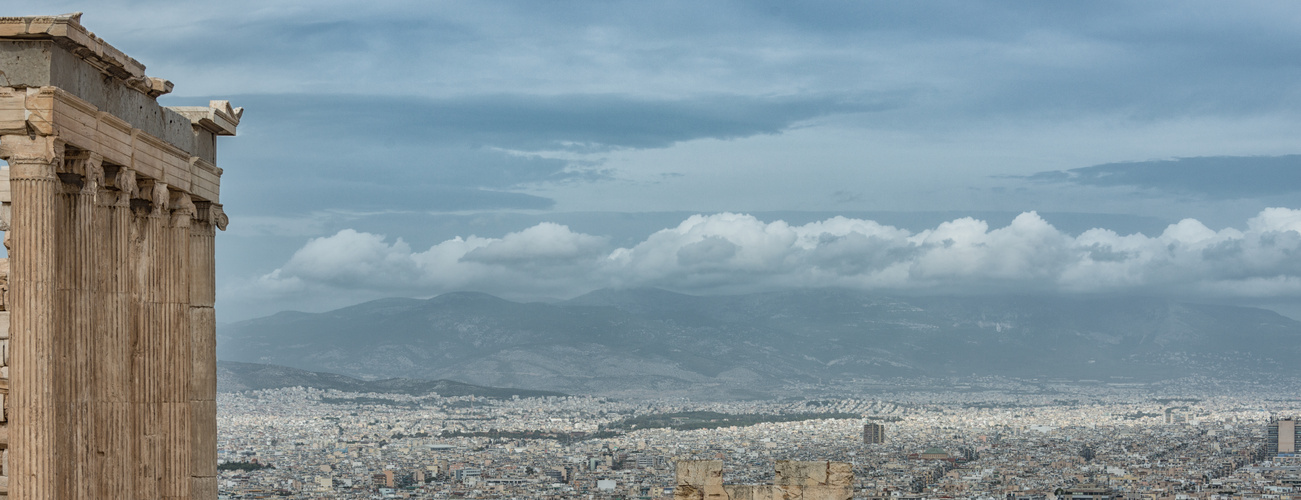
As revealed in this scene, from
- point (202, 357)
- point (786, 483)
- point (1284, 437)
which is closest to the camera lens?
point (202, 357)

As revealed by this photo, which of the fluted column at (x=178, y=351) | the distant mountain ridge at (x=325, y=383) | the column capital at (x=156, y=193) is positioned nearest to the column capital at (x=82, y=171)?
the column capital at (x=156, y=193)

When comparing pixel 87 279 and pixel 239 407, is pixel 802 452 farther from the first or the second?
pixel 87 279

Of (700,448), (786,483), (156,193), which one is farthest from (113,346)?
(700,448)

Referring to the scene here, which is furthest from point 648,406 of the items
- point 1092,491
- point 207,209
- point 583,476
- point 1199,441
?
point 207,209

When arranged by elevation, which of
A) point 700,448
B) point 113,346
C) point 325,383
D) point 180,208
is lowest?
point 700,448

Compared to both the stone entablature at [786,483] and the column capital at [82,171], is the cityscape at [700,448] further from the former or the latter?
the column capital at [82,171]

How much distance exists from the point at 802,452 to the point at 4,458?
331 ft

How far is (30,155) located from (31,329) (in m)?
1.16

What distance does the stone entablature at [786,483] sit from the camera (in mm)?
17359

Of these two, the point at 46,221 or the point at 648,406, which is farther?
the point at 648,406

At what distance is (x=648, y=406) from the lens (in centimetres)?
18638

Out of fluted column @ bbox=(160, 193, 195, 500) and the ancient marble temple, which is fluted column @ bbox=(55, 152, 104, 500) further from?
fluted column @ bbox=(160, 193, 195, 500)

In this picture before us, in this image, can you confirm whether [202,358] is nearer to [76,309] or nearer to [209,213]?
[209,213]

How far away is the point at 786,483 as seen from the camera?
17.7 metres
